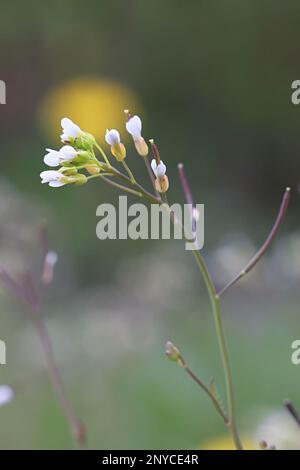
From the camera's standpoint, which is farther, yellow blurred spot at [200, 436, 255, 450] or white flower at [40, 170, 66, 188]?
yellow blurred spot at [200, 436, 255, 450]

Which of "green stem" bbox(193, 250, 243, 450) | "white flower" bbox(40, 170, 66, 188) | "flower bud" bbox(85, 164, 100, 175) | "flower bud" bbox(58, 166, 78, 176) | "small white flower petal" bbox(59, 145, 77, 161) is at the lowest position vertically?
"green stem" bbox(193, 250, 243, 450)

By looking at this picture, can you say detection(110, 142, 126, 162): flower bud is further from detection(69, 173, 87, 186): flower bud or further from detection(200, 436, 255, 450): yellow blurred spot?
detection(200, 436, 255, 450): yellow blurred spot

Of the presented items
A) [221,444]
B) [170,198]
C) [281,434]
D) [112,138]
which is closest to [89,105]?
[170,198]

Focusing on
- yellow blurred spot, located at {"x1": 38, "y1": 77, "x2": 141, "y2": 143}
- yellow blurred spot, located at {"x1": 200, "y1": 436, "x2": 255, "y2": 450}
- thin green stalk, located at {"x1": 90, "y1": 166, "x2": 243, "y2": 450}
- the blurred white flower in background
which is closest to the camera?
thin green stalk, located at {"x1": 90, "y1": 166, "x2": 243, "y2": 450}

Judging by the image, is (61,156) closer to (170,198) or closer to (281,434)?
(281,434)

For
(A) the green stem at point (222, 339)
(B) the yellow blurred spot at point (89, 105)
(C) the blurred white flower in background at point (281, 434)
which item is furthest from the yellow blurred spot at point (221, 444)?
(B) the yellow blurred spot at point (89, 105)

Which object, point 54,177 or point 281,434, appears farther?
point 281,434

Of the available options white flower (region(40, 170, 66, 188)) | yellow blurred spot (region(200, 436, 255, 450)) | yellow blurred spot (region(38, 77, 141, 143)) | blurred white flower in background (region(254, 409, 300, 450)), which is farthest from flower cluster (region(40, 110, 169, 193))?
yellow blurred spot (region(38, 77, 141, 143))

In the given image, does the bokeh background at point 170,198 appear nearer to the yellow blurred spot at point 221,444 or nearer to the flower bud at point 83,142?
the yellow blurred spot at point 221,444
